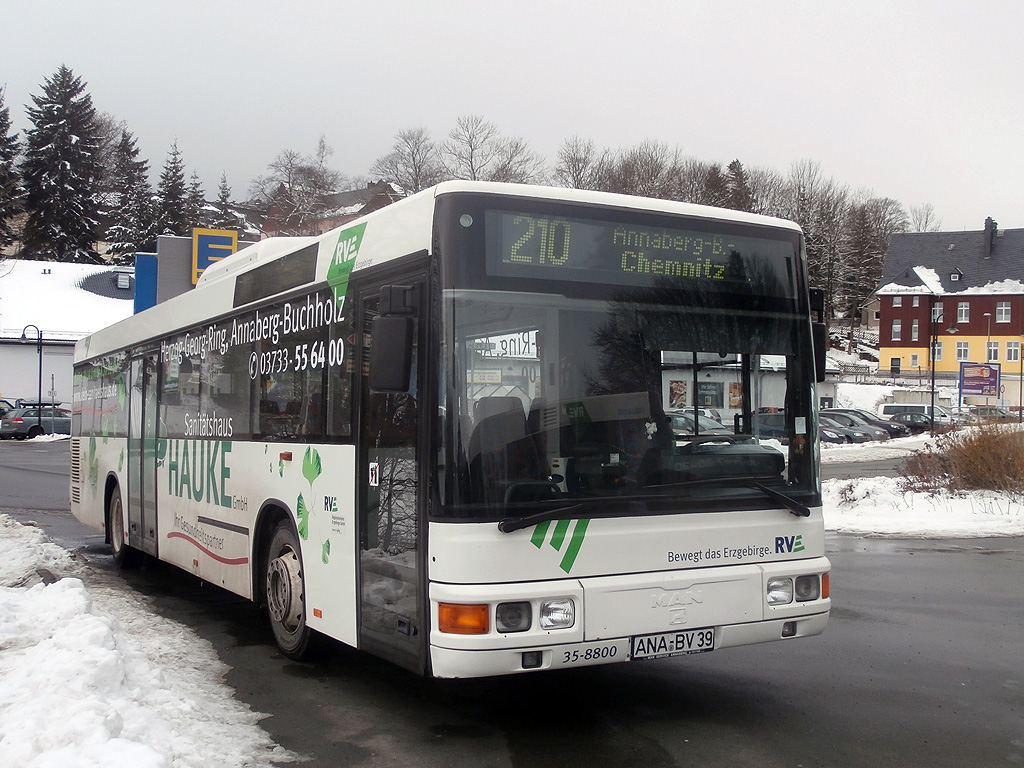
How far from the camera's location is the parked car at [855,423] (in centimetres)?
4697

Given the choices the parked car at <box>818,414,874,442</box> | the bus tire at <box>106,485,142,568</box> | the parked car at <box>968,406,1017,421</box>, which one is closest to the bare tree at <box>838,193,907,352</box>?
the parked car at <box>818,414,874,442</box>

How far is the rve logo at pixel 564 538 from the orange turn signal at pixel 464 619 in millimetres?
440

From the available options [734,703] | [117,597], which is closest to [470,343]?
[734,703]

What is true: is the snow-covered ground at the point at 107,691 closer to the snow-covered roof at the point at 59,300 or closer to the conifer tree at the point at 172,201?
the snow-covered roof at the point at 59,300

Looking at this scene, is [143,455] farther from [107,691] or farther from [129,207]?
[129,207]

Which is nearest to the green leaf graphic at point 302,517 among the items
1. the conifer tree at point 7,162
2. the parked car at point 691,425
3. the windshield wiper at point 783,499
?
the parked car at point 691,425

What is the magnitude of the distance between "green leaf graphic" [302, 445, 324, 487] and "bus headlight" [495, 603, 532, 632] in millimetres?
2047

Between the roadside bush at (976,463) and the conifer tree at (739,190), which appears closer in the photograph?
the roadside bush at (976,463)

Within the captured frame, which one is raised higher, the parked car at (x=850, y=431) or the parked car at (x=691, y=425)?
the parked car at (x=691, y=425)

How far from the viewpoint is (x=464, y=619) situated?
5.19 metres

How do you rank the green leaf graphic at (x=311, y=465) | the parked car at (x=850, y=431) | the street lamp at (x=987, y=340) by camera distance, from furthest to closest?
the street lamp at (x=987, y=340), the parked car at (x=850, y=431), the green leaf graphic at (x=311, y=465)

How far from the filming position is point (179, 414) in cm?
1020

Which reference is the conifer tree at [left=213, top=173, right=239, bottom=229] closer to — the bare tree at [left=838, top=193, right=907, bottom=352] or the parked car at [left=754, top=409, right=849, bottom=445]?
the bare tree at [left=838, top=193, right=907, bottom=352]

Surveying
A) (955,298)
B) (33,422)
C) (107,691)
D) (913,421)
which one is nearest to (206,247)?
(107,691)
